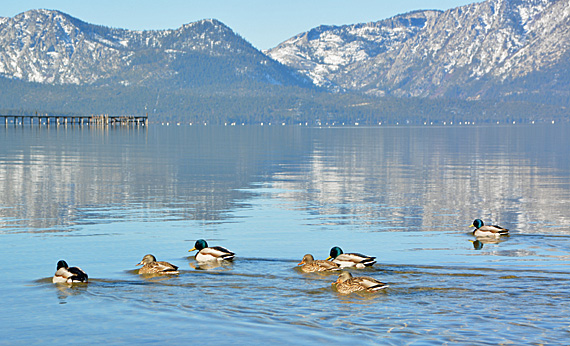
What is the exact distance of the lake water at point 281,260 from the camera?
1925 centimetres

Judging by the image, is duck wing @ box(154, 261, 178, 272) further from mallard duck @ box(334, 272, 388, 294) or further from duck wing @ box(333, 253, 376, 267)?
mallard duck @ box(334, 272, 388, 294)

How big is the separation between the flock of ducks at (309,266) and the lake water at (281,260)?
1.00 ft

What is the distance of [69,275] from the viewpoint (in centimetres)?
2348

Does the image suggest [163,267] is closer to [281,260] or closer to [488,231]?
[281,260]

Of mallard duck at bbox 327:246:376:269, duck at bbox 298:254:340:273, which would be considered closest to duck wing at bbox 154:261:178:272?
duck at bbox 298:254:340:273

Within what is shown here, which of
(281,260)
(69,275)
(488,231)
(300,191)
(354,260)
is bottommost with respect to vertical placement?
A: (281,260)

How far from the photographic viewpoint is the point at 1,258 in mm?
28781

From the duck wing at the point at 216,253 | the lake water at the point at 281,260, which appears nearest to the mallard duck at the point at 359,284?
the lake water at the point at 281,260

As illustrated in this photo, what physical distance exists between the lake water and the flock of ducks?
31 cm

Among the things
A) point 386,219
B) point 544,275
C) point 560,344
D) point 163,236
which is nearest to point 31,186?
point 163,236

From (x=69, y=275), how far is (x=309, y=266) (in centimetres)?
777

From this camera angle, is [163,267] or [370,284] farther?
[163,267]

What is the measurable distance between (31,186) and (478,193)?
32.8 metres

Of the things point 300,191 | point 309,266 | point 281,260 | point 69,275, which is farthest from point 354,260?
point 300,191
